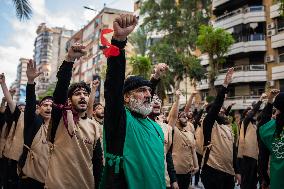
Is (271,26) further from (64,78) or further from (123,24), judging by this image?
(123,24)

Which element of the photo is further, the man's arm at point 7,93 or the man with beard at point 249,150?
the man with beard at point 249,150

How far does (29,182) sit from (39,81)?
93304mm

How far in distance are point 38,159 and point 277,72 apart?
27895mm

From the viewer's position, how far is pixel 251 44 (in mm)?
30812

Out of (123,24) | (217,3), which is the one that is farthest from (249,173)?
(217,3)

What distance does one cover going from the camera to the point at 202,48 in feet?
90.6

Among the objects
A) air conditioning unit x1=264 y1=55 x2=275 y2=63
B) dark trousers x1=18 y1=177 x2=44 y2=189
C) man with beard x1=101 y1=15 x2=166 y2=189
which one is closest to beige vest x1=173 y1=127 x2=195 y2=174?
dark trousers x1=18 y1=177 x2=44 y2=189

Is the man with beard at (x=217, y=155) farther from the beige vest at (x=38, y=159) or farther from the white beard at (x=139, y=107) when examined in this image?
the white beard at (x=139, y=107)

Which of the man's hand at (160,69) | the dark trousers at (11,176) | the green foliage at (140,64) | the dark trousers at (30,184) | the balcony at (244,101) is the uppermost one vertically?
the green foliage at (140,64)

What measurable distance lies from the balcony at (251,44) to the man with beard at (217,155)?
2635 cm

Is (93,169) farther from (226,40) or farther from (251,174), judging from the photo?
(226,40)

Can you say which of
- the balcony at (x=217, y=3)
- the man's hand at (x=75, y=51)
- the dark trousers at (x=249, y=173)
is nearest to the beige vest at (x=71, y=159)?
the man's hand at (x=75, y=51)

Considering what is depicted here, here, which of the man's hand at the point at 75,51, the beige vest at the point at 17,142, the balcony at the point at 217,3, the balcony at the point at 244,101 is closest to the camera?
the man's hand at the point at 75,51

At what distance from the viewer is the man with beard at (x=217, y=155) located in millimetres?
5828
